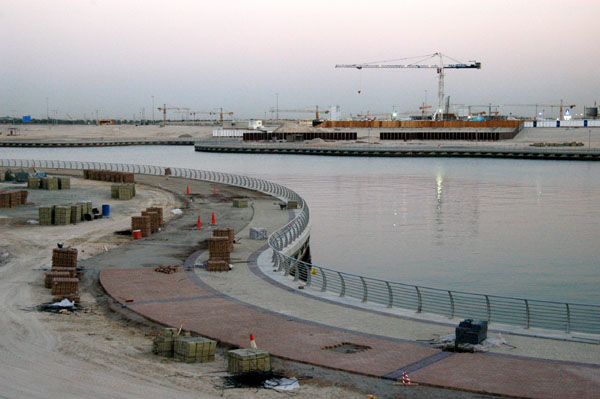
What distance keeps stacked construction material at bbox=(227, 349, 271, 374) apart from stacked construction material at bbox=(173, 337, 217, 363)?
0.91m

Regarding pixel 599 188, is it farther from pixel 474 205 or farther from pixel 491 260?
pixel 491 260

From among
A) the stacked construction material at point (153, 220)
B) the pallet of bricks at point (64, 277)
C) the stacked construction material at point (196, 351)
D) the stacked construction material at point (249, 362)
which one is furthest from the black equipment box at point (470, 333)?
the stacked construction material at point (153, 220)

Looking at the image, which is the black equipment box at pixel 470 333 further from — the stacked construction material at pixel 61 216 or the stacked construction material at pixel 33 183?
the stacked construction material at pixel 33 183

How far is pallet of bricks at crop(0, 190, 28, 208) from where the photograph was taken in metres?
44.7

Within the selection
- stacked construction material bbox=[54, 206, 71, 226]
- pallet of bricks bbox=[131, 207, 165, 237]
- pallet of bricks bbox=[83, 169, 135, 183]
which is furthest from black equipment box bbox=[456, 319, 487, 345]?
pallet of bricks bbox=[83, 169, 135, 183]

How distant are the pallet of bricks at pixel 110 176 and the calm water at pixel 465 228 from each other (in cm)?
1695

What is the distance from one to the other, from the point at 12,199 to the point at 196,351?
3397 centimetres

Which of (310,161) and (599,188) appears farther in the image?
(310,161)

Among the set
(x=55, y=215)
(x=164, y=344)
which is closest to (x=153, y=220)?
(x=55, y=215)

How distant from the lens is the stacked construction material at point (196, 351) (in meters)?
15.7

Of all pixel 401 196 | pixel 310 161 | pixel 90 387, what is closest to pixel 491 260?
pixel 90 387

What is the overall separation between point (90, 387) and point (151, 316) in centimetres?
547

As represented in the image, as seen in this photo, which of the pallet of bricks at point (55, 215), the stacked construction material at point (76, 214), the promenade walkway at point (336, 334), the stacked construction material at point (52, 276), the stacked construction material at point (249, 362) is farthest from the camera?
the stacked construction material at point (76, 214)

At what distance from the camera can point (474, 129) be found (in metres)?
191
